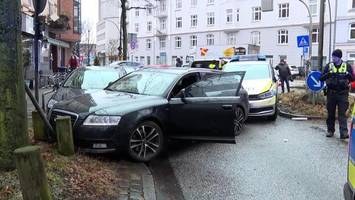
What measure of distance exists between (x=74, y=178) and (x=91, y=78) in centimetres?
630

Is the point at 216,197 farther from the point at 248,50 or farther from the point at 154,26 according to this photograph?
the point at 154,26

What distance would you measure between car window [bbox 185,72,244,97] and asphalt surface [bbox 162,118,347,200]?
1.05 m

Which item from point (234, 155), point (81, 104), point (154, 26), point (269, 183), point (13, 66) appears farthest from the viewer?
point (154, 26)

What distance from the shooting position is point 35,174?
4172 mm

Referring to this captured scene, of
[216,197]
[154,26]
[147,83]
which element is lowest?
[216,197]

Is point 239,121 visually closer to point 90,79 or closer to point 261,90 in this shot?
point 261,90

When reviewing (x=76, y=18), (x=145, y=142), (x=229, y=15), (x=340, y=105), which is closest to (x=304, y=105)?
(x=340, y=105)

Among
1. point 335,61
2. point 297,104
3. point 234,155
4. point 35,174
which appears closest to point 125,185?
point 35,174

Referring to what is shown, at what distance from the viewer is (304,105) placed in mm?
14500

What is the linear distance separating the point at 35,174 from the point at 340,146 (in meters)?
6.77

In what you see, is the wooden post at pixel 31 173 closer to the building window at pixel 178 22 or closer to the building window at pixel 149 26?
the building window at pixel 178 22

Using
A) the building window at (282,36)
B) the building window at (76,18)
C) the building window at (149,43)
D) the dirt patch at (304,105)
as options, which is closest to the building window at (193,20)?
the building window at (149,43)

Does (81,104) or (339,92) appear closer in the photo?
(81,104)

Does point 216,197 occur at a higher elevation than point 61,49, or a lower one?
lower
